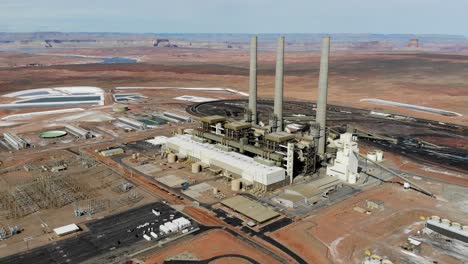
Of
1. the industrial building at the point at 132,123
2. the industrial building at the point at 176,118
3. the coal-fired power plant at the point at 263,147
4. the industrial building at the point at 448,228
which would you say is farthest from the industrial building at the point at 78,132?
the industrial building at the point at 448,228

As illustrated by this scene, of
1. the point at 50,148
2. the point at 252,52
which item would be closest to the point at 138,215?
the point at 50,148

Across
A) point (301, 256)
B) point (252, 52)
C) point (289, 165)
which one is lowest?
point (301, 256)

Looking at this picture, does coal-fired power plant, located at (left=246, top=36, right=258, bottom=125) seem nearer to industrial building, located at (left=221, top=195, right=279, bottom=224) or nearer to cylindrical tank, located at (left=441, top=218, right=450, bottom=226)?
industrial building, located at (left=221, top=195, right=279, bottom=224)

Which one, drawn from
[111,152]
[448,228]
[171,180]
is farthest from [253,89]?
[448,228]

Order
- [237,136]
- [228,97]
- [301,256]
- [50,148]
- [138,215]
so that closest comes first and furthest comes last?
[301,256] < [138,215] < [237,136] < [50,148] < [228,97]

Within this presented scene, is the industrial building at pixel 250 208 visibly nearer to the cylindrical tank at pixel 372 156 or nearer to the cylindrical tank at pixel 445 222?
the cylindrical tank at pixel 445 222

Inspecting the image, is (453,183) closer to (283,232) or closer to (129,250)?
(283,232)

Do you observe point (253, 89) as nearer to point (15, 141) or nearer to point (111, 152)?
point (111, 152)
